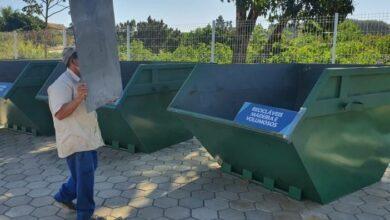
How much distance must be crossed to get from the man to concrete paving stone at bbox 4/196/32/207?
1061 millimetres

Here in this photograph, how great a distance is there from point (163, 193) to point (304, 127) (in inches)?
67.9

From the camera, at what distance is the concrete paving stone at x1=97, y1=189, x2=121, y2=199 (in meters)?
4.12

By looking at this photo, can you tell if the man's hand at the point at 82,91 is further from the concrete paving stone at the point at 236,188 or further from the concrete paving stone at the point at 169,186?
the concrete paving stone at the point at 236,188

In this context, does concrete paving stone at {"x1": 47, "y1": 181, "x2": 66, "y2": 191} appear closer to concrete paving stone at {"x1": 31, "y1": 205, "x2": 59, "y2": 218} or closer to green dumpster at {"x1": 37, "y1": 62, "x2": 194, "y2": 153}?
concrete paving stone at {"x1": 31, "y1": 205, "x2": 59, "y2": 218}

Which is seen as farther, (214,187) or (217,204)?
(214,187)

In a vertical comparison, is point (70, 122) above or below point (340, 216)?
above

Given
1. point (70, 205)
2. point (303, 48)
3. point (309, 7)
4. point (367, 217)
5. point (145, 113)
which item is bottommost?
point (367, 217)

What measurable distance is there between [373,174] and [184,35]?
23.6ft

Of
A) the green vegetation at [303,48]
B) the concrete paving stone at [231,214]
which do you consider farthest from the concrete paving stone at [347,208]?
the green vegetation at [303,48]

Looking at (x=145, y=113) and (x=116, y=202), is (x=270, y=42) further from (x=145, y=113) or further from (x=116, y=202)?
(x=116, y=202)

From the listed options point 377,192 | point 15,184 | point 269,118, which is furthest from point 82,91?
point 377,192

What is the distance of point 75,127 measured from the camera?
3.07 meters

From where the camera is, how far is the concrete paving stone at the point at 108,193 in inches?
162

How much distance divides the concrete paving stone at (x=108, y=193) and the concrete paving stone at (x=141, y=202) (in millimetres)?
266
